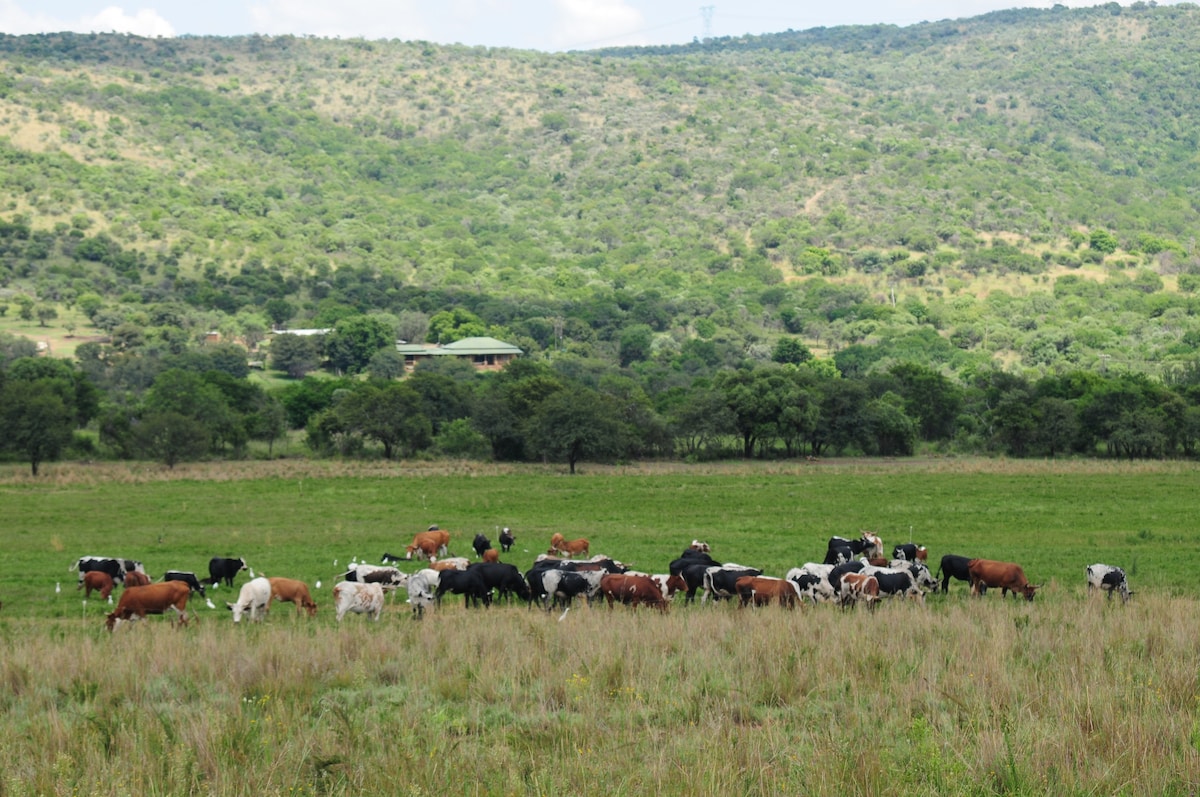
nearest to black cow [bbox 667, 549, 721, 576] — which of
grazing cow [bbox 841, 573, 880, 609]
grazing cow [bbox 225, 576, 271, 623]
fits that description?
grazing cow [bbox 841, 573, 880, 609]

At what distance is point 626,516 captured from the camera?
34.7 meters

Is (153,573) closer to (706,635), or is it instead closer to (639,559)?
(639,559)

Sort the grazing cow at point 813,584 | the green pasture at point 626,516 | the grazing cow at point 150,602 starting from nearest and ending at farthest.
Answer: the grazing cow at point 150,602 < the grazing cow at point 813,584 < the green pasture at point 626,516

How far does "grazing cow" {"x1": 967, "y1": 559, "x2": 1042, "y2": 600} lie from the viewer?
1884cm

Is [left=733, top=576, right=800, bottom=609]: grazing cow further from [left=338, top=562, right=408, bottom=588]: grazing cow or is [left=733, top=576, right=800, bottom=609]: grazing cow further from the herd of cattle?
[left=338, top=562, right=408, bottom=588]: grazing cow

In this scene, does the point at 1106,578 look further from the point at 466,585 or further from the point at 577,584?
the point at 466,585

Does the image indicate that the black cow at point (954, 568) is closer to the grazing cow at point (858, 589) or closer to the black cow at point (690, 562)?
the grazing cow at point (858, 589)

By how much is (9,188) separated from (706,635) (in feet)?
713

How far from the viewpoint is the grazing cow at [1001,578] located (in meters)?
18.8

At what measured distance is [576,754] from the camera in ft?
26.6

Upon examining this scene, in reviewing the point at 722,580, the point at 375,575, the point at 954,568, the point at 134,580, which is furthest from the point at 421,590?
the point at 954,568

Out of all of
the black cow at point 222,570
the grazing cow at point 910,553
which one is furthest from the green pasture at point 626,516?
the grazing cow at point 910,553

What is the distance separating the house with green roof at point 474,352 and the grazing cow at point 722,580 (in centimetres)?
10371

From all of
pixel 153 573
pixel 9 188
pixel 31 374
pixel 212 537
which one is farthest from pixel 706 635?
pixel 9 188
